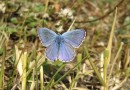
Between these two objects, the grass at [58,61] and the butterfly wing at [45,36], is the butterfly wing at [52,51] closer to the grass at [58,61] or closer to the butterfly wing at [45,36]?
the butterfly wing at [45,36]

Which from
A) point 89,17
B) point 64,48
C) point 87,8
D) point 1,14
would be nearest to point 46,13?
point 1,14

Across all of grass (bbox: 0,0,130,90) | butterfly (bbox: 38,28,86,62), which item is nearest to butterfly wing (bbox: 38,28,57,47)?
butterfly (bbox: 38,28,86,62)

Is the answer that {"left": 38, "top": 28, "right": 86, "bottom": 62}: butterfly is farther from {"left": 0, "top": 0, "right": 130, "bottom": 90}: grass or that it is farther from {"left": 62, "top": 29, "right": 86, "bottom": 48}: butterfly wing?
{"left": 0, "top": 0, "right": 130, "bottom": 90}: grass

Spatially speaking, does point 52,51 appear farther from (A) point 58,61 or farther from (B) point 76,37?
(A) point 58,61

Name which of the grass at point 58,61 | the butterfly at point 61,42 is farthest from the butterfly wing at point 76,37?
the grass at point 58,61

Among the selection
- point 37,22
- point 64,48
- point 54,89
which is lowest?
point 54,89

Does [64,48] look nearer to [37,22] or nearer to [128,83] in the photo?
[128,83]
